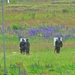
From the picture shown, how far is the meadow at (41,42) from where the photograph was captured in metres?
22.0

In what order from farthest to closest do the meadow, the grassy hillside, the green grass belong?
1. the grassy hillside
2. the meadow
3. the green grass

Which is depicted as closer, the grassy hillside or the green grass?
the green grass

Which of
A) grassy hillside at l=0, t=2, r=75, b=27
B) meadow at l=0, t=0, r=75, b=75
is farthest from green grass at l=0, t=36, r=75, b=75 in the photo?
grassy hillside at l=0, t=2, r=75, b=27

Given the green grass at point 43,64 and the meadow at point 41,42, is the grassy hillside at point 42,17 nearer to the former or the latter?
the meadow at point 41,42

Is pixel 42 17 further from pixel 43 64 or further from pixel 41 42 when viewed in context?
pixel 43 64

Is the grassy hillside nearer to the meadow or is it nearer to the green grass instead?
the meadow

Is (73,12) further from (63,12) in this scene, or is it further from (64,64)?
(64,64)

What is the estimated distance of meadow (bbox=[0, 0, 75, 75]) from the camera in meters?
22.0

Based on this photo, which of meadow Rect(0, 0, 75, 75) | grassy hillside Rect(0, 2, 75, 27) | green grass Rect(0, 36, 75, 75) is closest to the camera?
green grass Rect(0, 36, 75, 75)

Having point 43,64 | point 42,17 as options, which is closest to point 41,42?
point 43,64

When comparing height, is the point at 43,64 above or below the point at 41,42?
above

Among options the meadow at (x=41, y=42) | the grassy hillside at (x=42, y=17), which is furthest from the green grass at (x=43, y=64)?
the grassy hillside at (x=42, y=17)

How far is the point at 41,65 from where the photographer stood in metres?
22.9

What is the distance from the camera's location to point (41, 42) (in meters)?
35.7
